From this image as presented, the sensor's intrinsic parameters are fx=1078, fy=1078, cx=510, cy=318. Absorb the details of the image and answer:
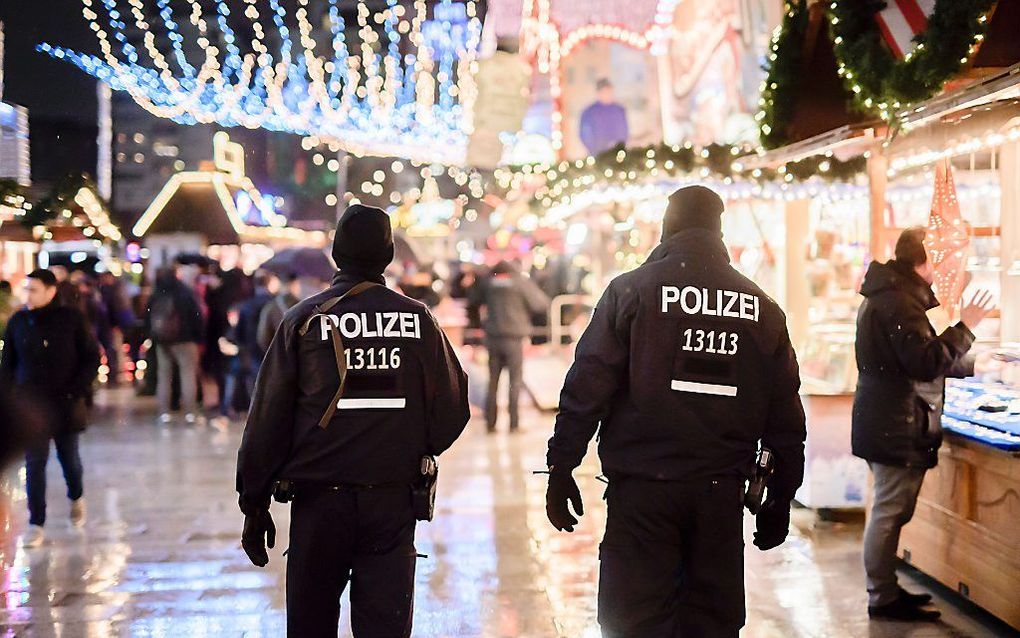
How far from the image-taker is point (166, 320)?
42.4 feet

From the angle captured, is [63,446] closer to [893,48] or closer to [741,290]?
[741,290]

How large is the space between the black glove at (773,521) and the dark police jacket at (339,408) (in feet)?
4.37

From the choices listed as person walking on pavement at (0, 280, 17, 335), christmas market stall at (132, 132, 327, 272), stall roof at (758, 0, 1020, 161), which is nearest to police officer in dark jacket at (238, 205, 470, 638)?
stall roof at (758, 0, 1020, 161)

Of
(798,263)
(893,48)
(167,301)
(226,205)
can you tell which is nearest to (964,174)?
(798,263)

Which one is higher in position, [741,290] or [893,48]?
[893,48]

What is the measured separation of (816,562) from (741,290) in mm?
3347

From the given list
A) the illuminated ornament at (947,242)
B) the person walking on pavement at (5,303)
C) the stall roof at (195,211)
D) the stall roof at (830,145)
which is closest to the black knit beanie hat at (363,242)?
the illuminated ornament at (947,242)

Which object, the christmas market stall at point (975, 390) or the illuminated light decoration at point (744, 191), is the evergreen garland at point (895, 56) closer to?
the christmas market stall at point (975, 390)

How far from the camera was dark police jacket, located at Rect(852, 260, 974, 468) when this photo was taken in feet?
17.7

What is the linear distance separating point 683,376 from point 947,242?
3572mm

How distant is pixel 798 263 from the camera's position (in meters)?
9.64

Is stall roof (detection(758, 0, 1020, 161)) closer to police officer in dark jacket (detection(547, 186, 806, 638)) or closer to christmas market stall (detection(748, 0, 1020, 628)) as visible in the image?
christmas market stall (detection(748, 0, 1020, 628))

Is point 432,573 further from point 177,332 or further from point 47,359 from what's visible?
point 177,332

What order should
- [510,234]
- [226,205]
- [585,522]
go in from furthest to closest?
[510,234] < [226,205] < [585,522]
